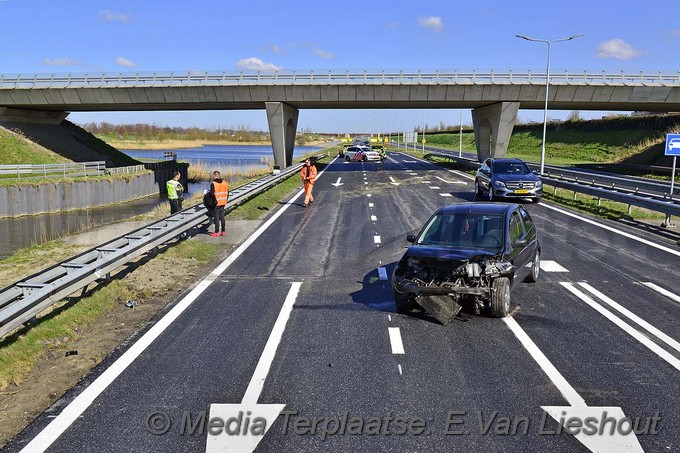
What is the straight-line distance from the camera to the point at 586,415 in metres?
5.36

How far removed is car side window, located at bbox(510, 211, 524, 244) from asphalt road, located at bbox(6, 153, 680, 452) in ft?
3.26

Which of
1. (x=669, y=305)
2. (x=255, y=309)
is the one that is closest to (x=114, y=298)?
(x=255, y=309)

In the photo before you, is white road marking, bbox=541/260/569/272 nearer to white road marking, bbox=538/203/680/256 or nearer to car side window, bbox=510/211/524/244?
car side window, bbox=510/211/524/244

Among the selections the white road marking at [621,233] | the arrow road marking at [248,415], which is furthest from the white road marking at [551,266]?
the arrow road marking at [248,415]

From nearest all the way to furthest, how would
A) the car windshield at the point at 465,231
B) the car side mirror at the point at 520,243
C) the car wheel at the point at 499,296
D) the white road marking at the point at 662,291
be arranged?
the car wheel at the point at 499,296 → the car windshield at the point at 465,231 → the car side mirror at the point at 520,243 → the white road marking at the point at 662,291

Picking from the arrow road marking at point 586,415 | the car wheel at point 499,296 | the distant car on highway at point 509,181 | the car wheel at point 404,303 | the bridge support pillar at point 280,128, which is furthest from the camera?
the bridge support pillar at point 280,128

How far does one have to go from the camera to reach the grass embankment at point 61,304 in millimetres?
6570

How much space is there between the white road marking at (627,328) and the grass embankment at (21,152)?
43.6m

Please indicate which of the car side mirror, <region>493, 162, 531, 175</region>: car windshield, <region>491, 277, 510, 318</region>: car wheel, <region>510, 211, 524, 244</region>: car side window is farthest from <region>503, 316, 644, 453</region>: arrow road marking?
<region>493, 162, 531, 175</region>: car windshield

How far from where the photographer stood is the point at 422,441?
4.88 metres

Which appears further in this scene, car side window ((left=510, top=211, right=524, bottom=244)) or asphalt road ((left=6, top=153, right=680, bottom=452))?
car side window ((left=510, top=211, right=524, bottom=244))

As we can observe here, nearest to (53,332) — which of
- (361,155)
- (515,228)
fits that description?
(515,228)

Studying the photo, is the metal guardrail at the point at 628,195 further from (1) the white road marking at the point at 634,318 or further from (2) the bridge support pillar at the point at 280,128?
(2) the bridge support pillar at the point at 280,128

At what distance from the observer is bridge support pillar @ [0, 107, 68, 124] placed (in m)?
47.9
